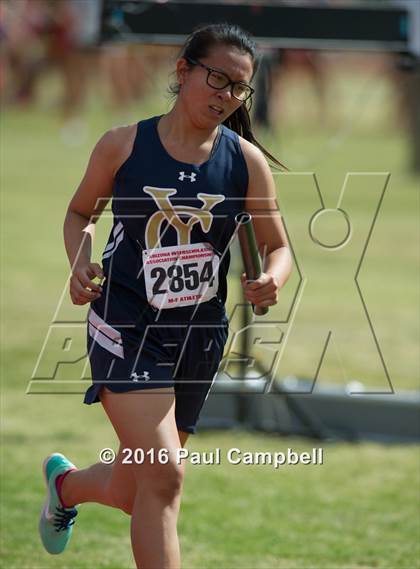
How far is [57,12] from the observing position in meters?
27.0

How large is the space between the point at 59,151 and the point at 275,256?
20433 millimetres

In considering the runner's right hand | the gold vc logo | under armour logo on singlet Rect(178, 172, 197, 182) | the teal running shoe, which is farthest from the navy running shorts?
the teal running shoe

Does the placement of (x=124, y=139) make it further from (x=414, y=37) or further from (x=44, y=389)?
(x=44, y=389)

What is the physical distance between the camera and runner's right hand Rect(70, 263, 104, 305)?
4203 millimetres

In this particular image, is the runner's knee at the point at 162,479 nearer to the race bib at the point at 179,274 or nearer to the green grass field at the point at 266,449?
the race bib at the point at 179,274

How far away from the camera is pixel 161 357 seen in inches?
171

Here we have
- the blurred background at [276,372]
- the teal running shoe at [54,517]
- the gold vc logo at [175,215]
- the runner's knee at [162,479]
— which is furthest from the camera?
the blurred background at [276,372]

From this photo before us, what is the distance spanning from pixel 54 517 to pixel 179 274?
132cm

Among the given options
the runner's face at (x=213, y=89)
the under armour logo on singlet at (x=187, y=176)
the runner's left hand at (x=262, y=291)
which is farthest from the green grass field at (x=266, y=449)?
the runner's face at (x=213, y=89)

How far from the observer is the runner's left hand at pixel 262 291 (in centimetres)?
412

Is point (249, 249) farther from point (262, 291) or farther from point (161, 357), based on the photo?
point (161, 357)

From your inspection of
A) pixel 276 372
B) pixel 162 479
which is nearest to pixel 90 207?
pixel 162 479

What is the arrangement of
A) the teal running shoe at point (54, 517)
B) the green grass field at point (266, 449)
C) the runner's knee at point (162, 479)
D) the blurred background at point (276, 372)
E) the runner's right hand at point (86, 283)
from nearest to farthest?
the runner's knee at point (162, 479)
the runner's right hand at point (86, 283)
the teal running shoe at point (54, 517)
the green grass field at point (266, 449)
the blurred background at point (276, 372)

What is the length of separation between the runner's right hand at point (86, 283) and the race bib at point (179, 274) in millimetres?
185
